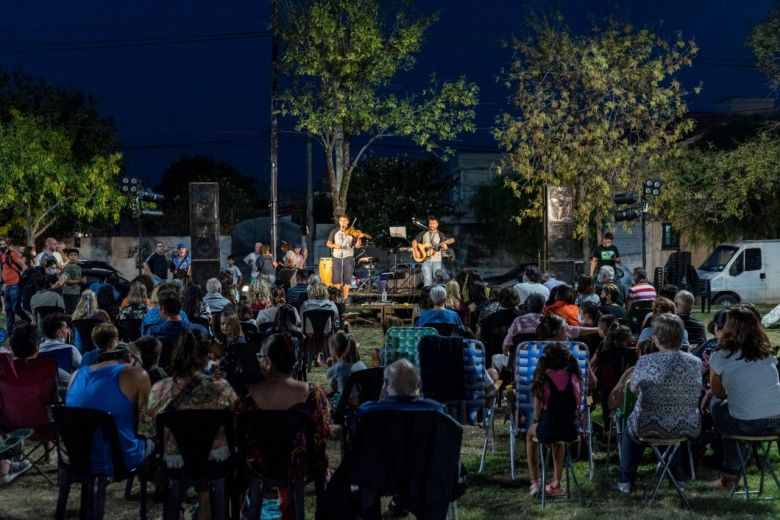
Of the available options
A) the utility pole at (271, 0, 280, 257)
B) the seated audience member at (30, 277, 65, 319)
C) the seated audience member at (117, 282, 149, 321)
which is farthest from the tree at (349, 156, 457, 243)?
the seated audience member at (117, 282, 149, 321)

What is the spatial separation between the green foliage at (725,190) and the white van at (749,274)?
1.66 metres

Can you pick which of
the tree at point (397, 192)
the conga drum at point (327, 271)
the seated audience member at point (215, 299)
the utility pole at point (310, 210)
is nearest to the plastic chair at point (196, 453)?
the seated audience member at point (215, 299)

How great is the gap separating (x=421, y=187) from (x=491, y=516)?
32.6 metres

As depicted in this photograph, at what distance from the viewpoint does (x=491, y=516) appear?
5.45 meters

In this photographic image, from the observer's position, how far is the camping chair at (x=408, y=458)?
4129 millimetres

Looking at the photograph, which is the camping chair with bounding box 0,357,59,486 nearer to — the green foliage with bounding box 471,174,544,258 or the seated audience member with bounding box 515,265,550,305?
the seated audience member with bounding box 515,265,550,305

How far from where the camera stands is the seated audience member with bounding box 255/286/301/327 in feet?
30.7

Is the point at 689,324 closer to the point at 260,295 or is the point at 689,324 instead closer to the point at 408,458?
the point at 408,458

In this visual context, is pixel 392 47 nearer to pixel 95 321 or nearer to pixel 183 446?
pixel 95 321

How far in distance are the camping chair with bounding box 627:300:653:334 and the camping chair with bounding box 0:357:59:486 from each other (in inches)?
221

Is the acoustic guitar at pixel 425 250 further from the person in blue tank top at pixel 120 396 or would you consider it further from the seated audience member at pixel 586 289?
the person in blue tank top at pixel 120 396

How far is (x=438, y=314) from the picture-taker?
26.3ft

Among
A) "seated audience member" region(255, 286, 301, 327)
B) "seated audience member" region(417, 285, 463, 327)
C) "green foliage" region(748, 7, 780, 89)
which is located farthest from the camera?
"green foliage" region(748, 7, 780, 89)

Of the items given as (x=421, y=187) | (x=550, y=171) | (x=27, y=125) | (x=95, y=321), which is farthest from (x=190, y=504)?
(x=421, y=187)
